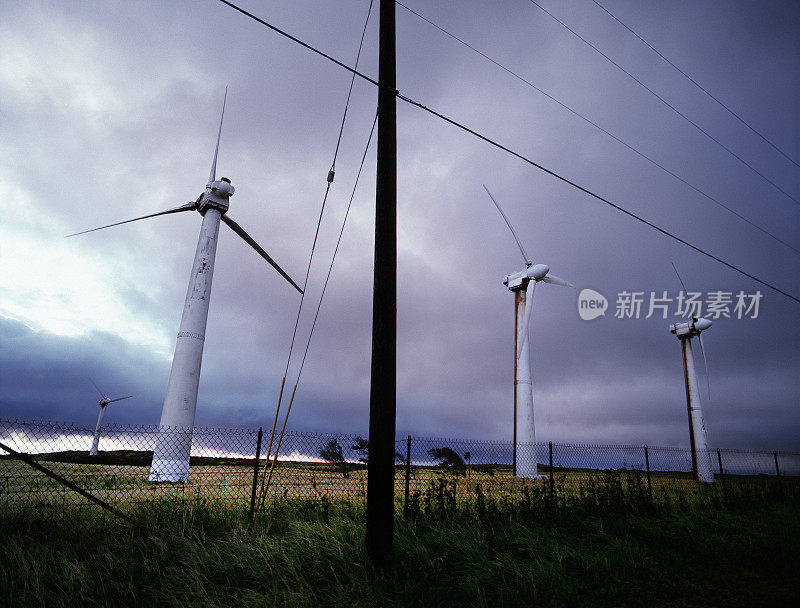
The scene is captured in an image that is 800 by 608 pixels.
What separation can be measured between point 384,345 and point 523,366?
851 inches

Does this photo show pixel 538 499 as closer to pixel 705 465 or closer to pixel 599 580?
pixel 599 580

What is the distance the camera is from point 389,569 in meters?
5.24

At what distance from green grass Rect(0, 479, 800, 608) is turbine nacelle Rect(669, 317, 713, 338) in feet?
97.4

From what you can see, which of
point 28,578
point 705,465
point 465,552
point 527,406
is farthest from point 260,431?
point 705,465

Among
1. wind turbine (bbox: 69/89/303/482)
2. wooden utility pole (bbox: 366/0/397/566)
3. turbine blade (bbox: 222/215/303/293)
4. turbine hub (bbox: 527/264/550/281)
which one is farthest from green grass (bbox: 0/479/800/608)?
turbine hub (bbox: 527/264/550/281)

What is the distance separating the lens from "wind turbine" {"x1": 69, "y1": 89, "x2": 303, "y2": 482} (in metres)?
16.8

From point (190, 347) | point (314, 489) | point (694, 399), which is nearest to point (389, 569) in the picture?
point (314, 489)

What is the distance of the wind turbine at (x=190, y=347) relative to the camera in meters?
16.8

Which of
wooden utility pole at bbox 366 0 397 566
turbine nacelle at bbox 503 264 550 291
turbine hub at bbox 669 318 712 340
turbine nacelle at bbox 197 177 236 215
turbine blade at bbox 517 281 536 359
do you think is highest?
turbine nacelle at bbox 197 177 236 215

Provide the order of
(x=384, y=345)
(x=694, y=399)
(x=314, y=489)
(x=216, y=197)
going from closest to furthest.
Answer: (x=384, y=345) < (x=314, y=489) < (x=216, y=197) < (x=694, y=399)

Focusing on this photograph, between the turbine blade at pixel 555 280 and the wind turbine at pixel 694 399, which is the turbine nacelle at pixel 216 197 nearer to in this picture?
the turbine blade at pixel 555 280

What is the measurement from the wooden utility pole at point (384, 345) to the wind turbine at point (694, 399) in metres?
27.0

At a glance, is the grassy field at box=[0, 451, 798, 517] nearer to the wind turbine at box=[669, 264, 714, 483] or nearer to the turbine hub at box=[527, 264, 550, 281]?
the wind turbine at box=[669, 264, 714, 483]

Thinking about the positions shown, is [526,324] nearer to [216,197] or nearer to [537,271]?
[537,271]
